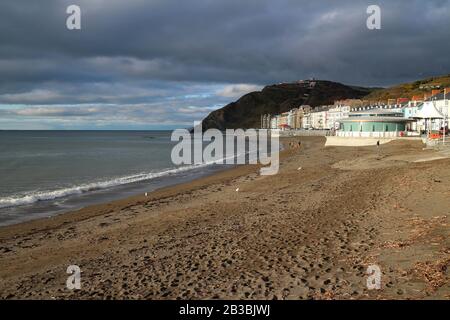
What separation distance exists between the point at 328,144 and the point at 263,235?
1811 inches

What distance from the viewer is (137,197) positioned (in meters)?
19.2

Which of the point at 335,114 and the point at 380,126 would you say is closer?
the point at 380,126

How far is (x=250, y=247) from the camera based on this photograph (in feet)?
28.7

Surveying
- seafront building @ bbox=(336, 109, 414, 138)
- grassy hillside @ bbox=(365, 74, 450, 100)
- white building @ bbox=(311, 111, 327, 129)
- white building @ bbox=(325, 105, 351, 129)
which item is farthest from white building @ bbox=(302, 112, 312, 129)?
seafront building @ bbox=(336, 109, 414, 138)

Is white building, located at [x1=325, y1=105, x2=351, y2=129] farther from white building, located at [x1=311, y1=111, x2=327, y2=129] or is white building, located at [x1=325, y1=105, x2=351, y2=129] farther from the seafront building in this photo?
the seafront building

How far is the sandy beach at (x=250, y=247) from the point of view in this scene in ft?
20.8

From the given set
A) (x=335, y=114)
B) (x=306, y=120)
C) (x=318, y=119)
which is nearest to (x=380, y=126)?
(x=335, y=114)

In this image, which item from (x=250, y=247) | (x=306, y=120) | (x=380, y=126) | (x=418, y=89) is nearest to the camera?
(x=250, y=247)

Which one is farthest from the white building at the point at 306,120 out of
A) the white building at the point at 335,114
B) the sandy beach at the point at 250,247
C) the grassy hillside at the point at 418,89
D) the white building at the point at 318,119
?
the sandy beach at the point at 250,247

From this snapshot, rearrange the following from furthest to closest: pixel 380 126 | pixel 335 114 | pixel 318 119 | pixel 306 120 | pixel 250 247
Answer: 1. pixel 306 120
2. pixel 318 119
3. pixel 335 114
4. pixel 380 126
5. pixel 250 247

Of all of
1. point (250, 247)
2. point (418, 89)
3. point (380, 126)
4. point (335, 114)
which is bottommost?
point (250, 247)

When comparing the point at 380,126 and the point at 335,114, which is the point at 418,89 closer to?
the point at 335,114

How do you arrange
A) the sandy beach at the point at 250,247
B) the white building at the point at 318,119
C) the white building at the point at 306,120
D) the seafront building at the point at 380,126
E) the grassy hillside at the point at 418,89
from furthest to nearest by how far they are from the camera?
the white building at the point at 306,120 → the white building at the point at 318,119 → the grassy hillside at the point at 418,89 → the seafront building at the point at 380,126 → the sandy beach at the point at 250,247

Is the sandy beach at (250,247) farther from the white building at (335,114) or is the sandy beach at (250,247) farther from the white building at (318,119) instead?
the white building at (318,119)
